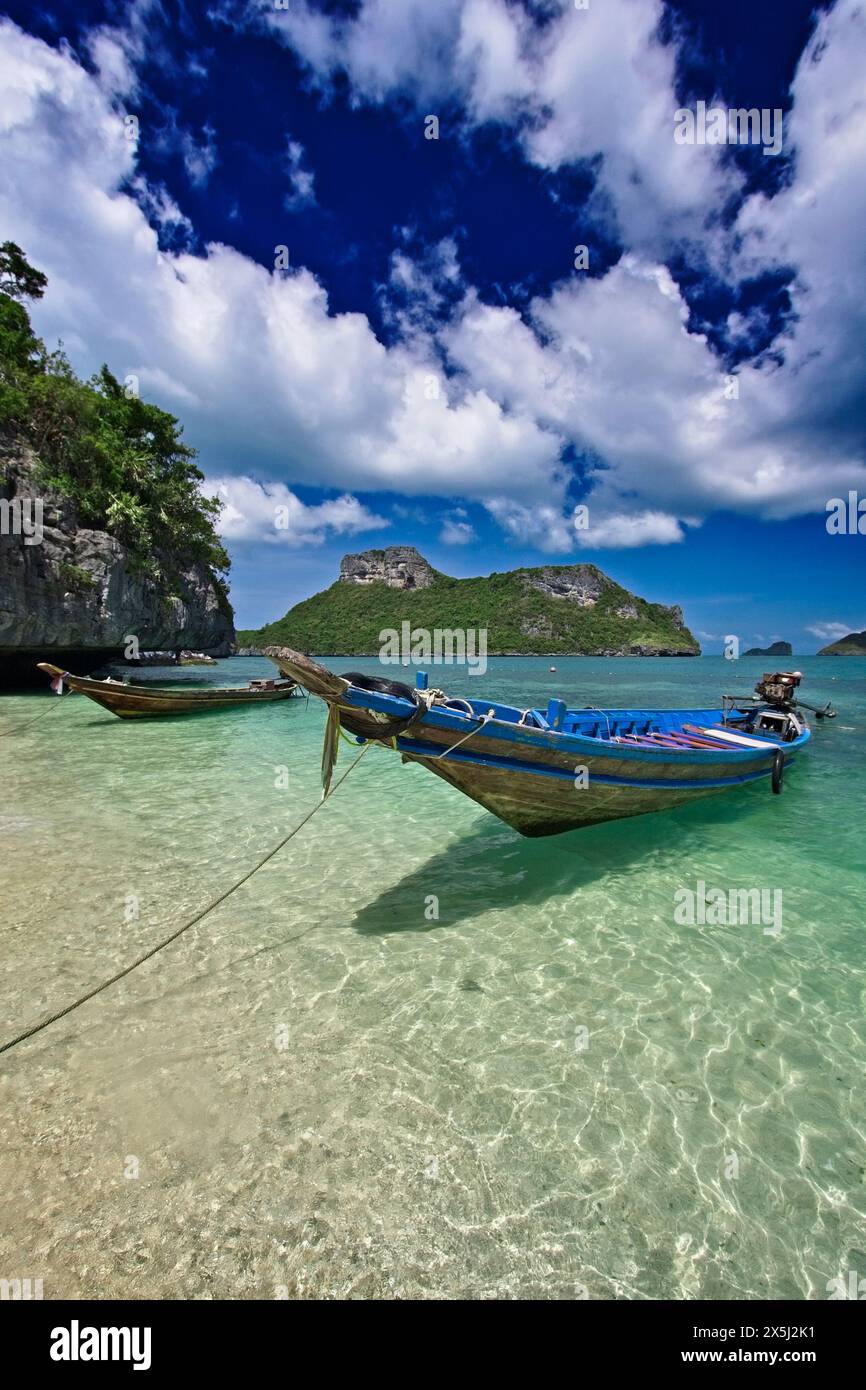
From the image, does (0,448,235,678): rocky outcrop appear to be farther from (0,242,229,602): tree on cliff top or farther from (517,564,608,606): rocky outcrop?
(517,564,608,606): rocky outcrop

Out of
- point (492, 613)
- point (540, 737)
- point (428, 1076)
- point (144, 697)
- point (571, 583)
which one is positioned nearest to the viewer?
point (428, 1076)

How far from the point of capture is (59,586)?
89.3ft

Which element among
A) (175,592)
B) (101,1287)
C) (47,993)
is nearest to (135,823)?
(47,993)

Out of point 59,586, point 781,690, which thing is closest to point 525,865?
point 781,690

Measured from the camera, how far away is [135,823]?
9227 millimetres

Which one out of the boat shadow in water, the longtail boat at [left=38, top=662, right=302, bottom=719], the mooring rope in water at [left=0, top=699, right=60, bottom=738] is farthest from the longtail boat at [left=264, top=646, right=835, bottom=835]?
the mooring rope in water at [left=0, top=699, right=60, bottom=738]

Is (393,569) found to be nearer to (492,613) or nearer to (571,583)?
(492,613)

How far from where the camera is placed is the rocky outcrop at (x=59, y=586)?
25234 millimetres

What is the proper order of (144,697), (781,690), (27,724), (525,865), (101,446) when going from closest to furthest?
(525,865), (27,724), (781,690), (144,697), (101,446)

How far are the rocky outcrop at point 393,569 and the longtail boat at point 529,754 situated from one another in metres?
137

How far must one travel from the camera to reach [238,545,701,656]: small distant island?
12369 centimetres

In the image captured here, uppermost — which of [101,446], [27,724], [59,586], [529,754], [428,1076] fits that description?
[101,446]

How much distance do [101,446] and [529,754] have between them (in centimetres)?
3664

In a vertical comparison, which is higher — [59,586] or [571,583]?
[571,583]
